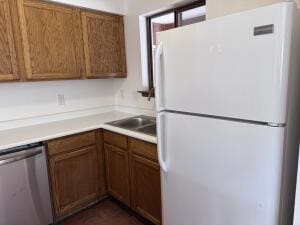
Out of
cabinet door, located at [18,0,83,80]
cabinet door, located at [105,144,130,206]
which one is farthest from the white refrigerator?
cabinet door, located at [18,0,83,80]

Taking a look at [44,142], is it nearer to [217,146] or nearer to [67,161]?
[67,161]

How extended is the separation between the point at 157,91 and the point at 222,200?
2.46 feet

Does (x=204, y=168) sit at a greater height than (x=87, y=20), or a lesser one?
lesser

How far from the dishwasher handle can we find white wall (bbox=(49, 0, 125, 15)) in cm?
145

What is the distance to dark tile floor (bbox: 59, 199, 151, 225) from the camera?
84.2 inches

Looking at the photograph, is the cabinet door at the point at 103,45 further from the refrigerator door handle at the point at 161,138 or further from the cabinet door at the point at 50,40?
the refrigerator door handle at the point at 161,138

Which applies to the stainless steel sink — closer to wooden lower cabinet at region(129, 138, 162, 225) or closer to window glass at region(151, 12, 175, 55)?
wooden lower cabinet at region(129, 138, 162, 225)

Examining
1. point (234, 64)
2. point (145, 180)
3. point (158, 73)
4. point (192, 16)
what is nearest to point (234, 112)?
point (234, 64)

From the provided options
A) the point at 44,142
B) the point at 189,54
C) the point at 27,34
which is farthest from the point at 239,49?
the point at 27,34

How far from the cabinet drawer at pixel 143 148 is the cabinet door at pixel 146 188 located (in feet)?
0.15

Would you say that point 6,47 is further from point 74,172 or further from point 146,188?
point 146,188

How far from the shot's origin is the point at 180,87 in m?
1.32

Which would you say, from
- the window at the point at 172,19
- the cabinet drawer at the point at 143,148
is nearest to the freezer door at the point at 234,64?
the cabinet drawer at the point at 143,148

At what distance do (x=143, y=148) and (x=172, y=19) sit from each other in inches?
58.3
